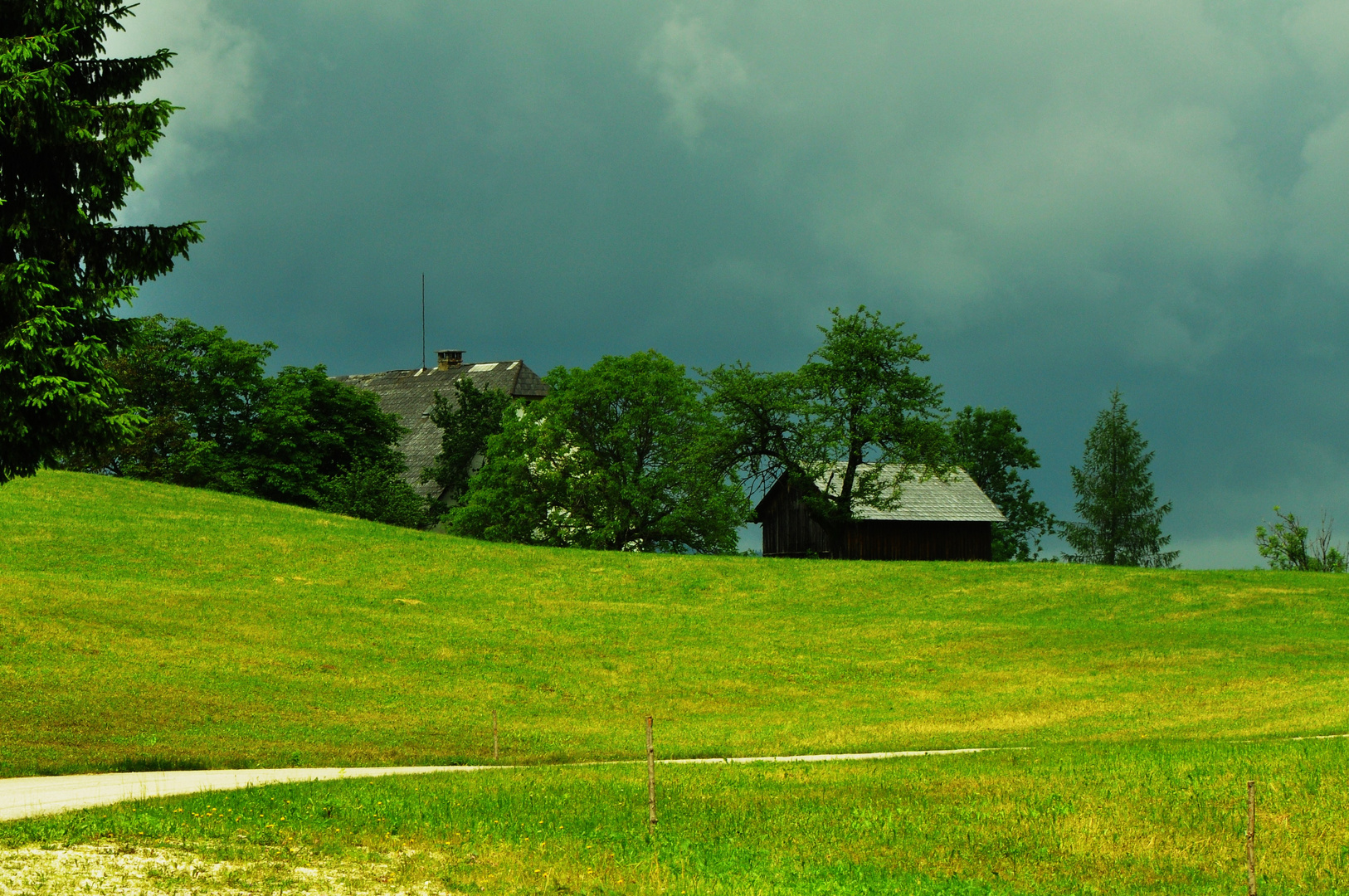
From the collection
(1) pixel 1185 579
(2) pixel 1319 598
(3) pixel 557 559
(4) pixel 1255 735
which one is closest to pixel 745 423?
(3) pixel 557 559

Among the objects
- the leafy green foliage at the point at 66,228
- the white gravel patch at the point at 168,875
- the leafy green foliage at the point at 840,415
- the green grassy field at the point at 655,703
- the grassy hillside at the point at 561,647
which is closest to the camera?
the white gravel patch at the point at 168,875

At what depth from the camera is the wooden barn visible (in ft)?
207

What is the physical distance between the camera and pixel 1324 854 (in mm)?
12562

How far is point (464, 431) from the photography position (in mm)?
71312

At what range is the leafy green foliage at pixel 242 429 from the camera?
66.9m

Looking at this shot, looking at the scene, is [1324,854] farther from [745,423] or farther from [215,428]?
[215,428]

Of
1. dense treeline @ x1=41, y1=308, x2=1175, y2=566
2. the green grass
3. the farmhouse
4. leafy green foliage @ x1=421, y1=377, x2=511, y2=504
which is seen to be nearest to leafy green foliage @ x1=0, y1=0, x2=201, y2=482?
the green grass

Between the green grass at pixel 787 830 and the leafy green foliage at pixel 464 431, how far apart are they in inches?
2155

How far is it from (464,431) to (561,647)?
3796 centimetres

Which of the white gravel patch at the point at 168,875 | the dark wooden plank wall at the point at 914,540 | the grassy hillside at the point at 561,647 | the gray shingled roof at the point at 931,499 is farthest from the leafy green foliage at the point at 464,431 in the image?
the white gravel patch at the point at 168,875

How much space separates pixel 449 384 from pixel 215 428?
18758 millimetres

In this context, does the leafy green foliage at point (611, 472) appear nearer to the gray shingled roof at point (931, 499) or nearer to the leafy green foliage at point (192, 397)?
the gray shingled roof at point (931, 499)

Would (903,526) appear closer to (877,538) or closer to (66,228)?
(877,538)

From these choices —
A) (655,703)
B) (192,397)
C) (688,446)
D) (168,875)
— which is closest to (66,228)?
(168,875)
